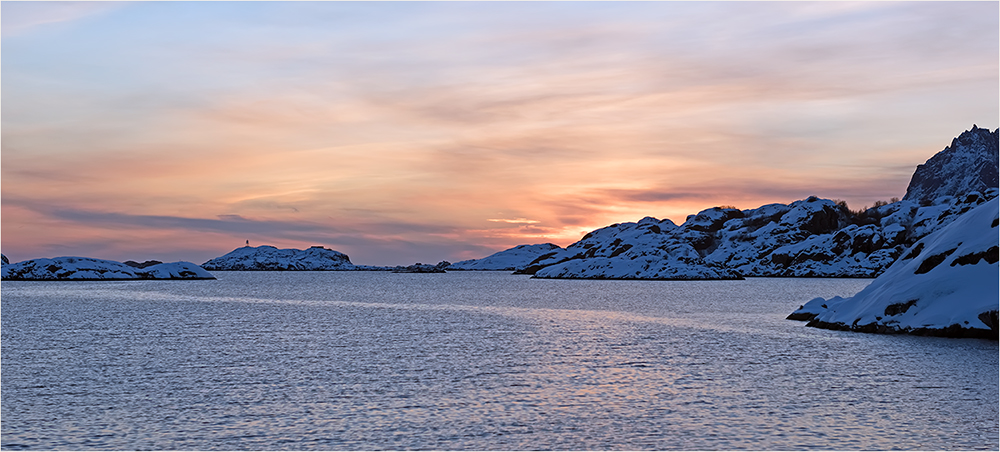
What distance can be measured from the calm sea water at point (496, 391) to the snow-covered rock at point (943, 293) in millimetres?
2945

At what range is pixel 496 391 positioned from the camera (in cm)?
3434

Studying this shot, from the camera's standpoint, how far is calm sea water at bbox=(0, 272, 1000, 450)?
25312 mm

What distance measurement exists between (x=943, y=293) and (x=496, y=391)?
41.0m

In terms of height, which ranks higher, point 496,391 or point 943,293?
point 943,293

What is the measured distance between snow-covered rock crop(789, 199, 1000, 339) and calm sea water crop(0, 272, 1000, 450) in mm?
2945

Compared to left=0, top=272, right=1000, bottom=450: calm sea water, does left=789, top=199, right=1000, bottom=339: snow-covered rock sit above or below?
above

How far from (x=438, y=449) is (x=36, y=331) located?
183ft

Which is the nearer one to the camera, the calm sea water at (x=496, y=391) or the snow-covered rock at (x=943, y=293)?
the calm sea water at (x=496, y=391)

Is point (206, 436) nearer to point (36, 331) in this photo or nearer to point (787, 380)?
point (787, 380)

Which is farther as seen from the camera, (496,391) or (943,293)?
(943,293)

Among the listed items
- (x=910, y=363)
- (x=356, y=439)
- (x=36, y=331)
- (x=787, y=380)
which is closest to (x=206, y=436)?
(x=356, y=439)

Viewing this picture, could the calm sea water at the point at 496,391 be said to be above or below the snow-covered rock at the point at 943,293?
below

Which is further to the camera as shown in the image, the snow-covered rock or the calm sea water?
the snow-covered rock

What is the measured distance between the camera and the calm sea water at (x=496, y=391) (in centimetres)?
2531
